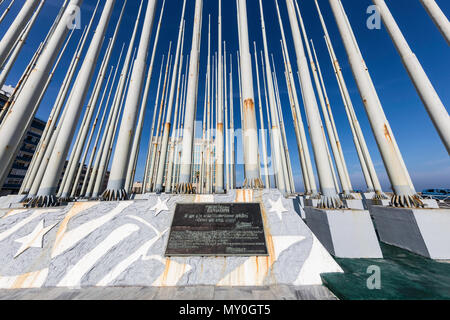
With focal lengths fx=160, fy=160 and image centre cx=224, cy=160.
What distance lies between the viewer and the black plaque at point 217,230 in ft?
11.9

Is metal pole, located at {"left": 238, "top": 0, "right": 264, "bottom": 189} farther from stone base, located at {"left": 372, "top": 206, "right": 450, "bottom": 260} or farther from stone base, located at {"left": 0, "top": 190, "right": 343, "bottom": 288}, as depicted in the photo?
stone base, located at {"left": 372, "top": 206, "right": 450, "bottom": 260}

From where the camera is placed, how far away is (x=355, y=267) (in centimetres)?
382

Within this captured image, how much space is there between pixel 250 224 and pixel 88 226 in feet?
13.5

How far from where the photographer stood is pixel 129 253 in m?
3.63

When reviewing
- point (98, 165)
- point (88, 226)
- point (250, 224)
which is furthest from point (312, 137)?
point (98, 165)

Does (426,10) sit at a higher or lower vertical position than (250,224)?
higher

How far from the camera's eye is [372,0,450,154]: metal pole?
20.0ft

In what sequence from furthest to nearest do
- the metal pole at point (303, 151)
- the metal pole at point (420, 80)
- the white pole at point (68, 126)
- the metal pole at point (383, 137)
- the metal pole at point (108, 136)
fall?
the metal pole at point (108, 136)
the metal pole at point (303, 151)
the metal pole at point (420, 80)
the white pole at point (68, 126)
the metal pole at point (383, 137)

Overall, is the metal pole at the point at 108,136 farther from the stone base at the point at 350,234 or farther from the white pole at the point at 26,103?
the stone base at the point at 350,234

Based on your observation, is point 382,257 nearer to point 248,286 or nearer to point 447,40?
point 248,286

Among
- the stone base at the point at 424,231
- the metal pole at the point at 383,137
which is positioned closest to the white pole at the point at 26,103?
the metal pole at the point at 383,137

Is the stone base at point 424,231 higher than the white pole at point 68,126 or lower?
lower

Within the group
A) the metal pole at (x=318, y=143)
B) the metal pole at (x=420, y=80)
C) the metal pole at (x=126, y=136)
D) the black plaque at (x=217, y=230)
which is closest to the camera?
the black plaque at (x=217, y=230)

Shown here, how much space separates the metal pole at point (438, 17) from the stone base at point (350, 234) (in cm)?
1042
